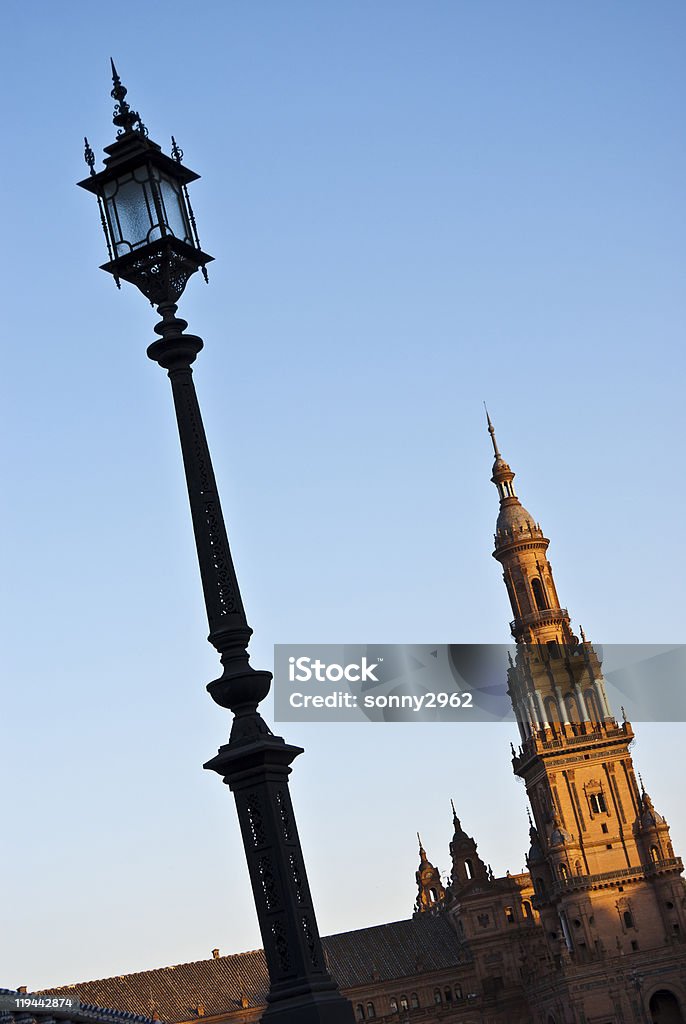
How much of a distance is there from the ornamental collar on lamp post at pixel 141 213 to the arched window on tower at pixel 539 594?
9234 centimetres

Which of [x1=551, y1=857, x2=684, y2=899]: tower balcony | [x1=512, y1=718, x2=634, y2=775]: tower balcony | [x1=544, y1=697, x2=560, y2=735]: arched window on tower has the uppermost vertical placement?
[x1=544, y1=697, x2=560, y2=735]: arched window on tower

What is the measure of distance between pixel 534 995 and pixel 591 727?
19937 mm

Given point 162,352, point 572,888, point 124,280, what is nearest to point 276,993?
point 162,352

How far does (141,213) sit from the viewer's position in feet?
34.5

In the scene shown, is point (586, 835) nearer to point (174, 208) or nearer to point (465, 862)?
point (465, 862)

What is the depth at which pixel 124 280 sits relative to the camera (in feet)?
35.2

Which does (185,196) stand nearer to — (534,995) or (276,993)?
(276,993)

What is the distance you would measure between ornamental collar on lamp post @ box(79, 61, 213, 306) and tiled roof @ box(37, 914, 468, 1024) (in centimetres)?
8683

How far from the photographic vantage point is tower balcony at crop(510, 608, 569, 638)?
100m

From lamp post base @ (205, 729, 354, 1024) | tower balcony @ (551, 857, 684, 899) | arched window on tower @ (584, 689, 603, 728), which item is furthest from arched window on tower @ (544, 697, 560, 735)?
lamp post base @ (205, 729, 354, 1024)

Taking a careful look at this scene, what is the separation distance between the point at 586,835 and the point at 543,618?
53.4ft

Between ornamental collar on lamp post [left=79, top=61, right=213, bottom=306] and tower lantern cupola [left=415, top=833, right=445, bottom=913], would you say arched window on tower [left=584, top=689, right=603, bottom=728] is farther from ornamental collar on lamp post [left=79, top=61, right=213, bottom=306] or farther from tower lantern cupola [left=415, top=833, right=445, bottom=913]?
ornamental collar on lamp post [left=79, top=61, right=213, bottom=306]

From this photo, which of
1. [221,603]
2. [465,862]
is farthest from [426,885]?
[221,603]

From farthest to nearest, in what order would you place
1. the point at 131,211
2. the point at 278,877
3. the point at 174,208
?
the point at 174,208 < the point at 131,211 < the point at 278,877
